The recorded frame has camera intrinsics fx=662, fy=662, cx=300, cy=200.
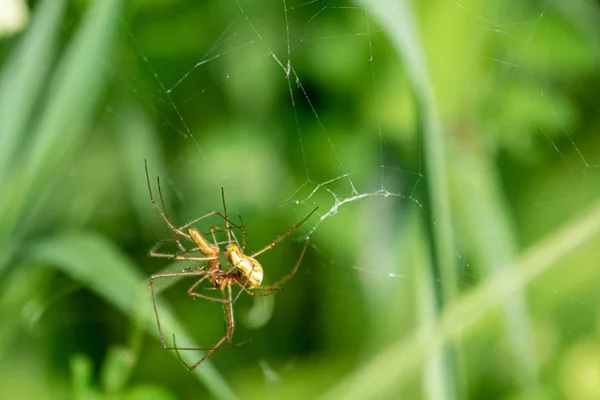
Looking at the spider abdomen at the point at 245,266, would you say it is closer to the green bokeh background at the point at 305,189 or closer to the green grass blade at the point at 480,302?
the green bokeh background at the point at 305,189

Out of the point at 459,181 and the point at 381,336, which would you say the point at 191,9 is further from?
the point at 381,336

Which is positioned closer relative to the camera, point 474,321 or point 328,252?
point 474,321

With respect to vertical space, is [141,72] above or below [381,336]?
above

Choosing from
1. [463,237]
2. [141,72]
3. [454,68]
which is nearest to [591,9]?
[454,68]

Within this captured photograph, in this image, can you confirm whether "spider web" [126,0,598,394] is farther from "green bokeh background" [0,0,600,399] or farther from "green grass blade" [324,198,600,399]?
"green grass blade" [324,198,600,399]

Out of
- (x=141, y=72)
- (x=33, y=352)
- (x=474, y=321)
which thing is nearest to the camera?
(x=474, y=321)

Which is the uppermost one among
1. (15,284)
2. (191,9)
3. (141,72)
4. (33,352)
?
(191,9)

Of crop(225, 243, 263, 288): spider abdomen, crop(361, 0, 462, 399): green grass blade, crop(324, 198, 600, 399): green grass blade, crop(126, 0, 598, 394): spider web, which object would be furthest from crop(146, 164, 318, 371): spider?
crop(361, 0, 462, 399): green grass blade
